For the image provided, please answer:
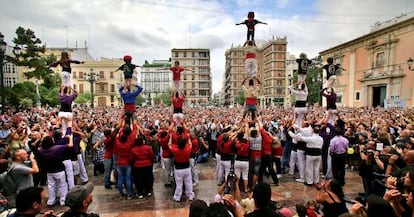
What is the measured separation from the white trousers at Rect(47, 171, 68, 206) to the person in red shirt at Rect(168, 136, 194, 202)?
7.94ft

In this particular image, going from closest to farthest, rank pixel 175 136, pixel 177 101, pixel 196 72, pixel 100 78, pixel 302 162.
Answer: pixel 175 136
pixel 302 162
pixel 177 101
pixel 100 78
pixel 196 72

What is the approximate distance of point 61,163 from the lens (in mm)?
5434

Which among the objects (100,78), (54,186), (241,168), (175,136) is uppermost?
(100,78)

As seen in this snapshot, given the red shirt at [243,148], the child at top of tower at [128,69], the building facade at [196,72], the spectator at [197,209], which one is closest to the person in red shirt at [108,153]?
the child at top of tower at [128,69]

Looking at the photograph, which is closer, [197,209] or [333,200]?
[197,209]

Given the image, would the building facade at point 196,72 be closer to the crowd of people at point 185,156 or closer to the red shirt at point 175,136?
the crowd of people at point 185,156

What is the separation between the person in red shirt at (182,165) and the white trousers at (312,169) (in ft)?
10.8

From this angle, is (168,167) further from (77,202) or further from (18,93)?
(18,93)

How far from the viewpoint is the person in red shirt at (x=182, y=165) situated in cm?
565

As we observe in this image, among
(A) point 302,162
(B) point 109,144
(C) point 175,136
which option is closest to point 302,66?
(A) point 302,162

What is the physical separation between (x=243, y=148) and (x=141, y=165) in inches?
97.9

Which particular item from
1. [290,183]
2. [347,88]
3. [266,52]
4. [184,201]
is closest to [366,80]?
[347,88]

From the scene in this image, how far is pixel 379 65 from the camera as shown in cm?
3069

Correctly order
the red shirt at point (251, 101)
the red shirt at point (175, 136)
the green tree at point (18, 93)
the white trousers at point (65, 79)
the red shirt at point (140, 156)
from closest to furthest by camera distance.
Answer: the red shirt at point (140, 156)
the red shirt at point (175, 136)
the white trousers at point (65, 79)
the red shirt at point (251, 101)
the green tree at point (18, 93)
